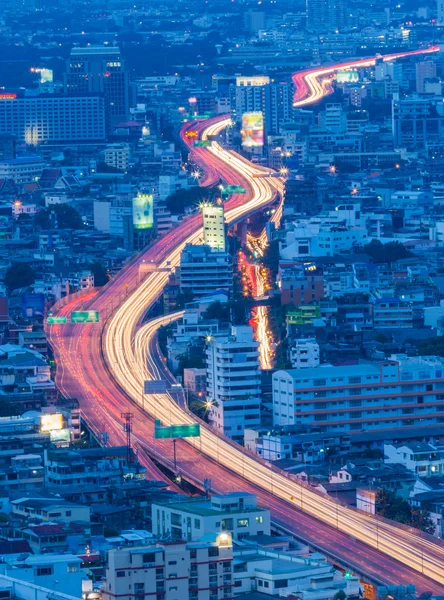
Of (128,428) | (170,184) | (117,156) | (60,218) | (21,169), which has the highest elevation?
(117,156)

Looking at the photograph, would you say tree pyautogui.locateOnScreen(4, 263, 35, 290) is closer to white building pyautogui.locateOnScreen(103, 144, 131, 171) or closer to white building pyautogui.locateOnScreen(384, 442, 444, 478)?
white building pyautogui.locateOnScreen(384, 442, 444, 478)

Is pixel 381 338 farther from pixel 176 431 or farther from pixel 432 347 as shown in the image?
pixel 176 431

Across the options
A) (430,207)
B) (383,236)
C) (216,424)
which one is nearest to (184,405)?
(216,424)

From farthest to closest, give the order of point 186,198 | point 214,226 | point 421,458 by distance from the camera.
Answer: point 186,198 < point 214,226 < point 421,458

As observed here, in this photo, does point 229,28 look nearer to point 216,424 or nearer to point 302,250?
point 302,250

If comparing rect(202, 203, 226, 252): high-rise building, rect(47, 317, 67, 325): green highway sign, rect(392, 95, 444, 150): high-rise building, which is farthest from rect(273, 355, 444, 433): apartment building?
rect(392, 95, 444, 150): high-rise building

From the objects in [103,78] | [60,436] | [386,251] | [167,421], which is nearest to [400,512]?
[60,436]
